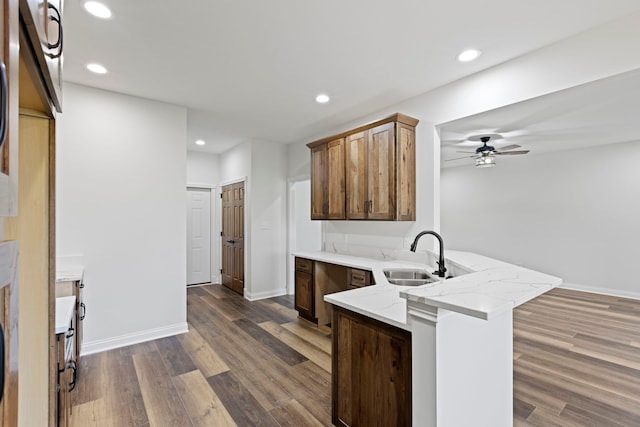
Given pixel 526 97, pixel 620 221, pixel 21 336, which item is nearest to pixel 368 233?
pixel 526 97

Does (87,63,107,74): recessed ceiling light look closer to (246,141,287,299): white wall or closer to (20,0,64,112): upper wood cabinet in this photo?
(20,0,64,112): upper wood cabinet

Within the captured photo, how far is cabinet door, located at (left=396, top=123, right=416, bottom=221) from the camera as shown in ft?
10.5

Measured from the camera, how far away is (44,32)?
2.64 ft

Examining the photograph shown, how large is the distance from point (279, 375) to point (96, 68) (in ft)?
10.7

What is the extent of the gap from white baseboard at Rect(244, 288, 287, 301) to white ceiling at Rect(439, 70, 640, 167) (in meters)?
3.68

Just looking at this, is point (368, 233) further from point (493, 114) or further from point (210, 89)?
point (210, 89)

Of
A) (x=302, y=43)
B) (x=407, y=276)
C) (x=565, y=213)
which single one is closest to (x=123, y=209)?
(x=302, y=43)

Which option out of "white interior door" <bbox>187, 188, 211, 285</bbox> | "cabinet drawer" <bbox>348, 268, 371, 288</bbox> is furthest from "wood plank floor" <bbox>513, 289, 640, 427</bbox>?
"white interior door" <bbox>187, 188, 211, 285</bbox>

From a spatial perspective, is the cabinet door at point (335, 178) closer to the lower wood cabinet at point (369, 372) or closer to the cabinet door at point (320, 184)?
the cabinet door at point (320, 184)

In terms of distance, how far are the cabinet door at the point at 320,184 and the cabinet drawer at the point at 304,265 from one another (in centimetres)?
64

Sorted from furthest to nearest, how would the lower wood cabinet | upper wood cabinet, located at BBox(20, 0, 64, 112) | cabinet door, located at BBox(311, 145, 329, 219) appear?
1. cabinet door, located at BBox(311, 145, 329, 219)
2. the lower wood cabinet
3. upper wood cabinet, located at BBox(20, 0, 64, 112)

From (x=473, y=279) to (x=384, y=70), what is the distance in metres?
2.09

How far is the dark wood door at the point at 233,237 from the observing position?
5422 mm

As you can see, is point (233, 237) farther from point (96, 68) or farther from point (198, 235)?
point (96, 68)
